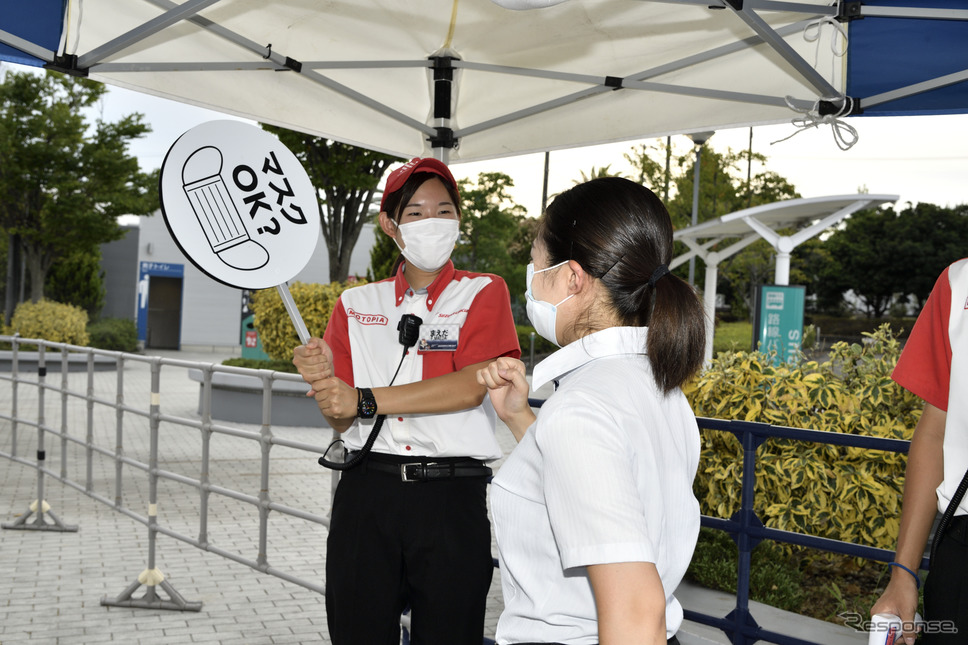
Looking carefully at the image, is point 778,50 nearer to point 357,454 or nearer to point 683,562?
point 357,454

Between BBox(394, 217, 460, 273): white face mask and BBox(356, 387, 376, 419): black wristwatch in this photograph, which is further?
BBox(394, 217, 460, 273): white face mask

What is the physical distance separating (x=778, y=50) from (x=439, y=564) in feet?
7.64

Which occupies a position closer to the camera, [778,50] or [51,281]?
[778,50]

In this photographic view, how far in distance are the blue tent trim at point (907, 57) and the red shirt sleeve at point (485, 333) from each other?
1.77 metres

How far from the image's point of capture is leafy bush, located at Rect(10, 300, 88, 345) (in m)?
22.0

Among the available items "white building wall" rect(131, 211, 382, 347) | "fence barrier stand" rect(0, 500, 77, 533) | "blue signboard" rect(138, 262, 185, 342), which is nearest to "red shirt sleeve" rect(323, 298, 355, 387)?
"fence barrier stand" rect(0, 500, 77, 533)

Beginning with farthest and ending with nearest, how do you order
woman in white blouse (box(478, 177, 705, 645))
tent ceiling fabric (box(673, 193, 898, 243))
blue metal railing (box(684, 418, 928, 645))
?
1. tent ceiling fabric (box(673, 193, 898, 243))
2. blue metal railing (box(684, 418, 928, 645))
3. woman in white blouse (box(478, 177, 705, 645))

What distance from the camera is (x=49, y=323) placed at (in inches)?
868

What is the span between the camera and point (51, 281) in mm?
31578

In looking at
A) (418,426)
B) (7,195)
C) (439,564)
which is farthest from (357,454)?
(7,195)

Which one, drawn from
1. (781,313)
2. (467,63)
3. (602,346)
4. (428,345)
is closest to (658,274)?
(602,346)

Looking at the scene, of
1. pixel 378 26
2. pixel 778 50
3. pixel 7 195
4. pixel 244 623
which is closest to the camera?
pixel 778 50

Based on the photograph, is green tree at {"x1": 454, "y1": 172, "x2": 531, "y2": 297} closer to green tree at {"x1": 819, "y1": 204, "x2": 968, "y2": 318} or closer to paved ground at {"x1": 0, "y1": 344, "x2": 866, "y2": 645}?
paved ground at {"x1": 0, "y1": 344, "x2": 866, "y2": 645}

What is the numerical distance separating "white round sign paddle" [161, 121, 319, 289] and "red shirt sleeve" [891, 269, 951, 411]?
1689 millimetres
